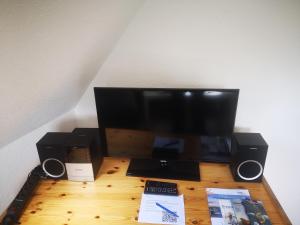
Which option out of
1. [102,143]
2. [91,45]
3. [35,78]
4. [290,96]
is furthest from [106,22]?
[290,96]

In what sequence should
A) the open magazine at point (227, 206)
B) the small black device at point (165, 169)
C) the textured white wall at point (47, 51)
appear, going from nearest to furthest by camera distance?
the textured white wall at point (47, 51) → the open magazine at point (227, 206) → the small black device at point (165, 169)

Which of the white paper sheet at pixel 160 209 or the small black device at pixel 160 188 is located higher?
the small black device at pixel 160 188

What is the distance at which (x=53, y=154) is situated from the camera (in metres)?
1.24

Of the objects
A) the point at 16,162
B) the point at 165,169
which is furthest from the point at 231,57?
the point at 16,162

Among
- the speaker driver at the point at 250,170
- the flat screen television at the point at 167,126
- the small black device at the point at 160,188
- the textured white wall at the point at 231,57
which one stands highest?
the textured white wall at the point at 231,57

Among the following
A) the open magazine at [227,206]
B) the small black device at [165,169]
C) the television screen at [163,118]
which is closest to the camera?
the open magazine at [227,206]

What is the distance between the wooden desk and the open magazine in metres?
0.04

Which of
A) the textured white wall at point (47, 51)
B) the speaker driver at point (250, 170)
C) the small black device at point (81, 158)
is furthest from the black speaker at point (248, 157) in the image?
the textured white wall at point (47, 51)

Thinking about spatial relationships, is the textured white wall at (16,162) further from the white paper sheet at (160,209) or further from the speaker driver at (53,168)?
the white paper sheet at (160,209)

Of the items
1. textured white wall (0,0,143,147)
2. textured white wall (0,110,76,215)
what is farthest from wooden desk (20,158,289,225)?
textured white wall (0,0,143,147)

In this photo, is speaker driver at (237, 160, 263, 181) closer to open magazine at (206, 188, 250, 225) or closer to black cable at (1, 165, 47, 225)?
open magazine at (206, 188, 250, 225)

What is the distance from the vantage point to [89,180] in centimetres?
129

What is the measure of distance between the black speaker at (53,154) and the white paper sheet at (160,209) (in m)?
0.55

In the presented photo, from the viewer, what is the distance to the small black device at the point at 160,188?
3.89 feet
